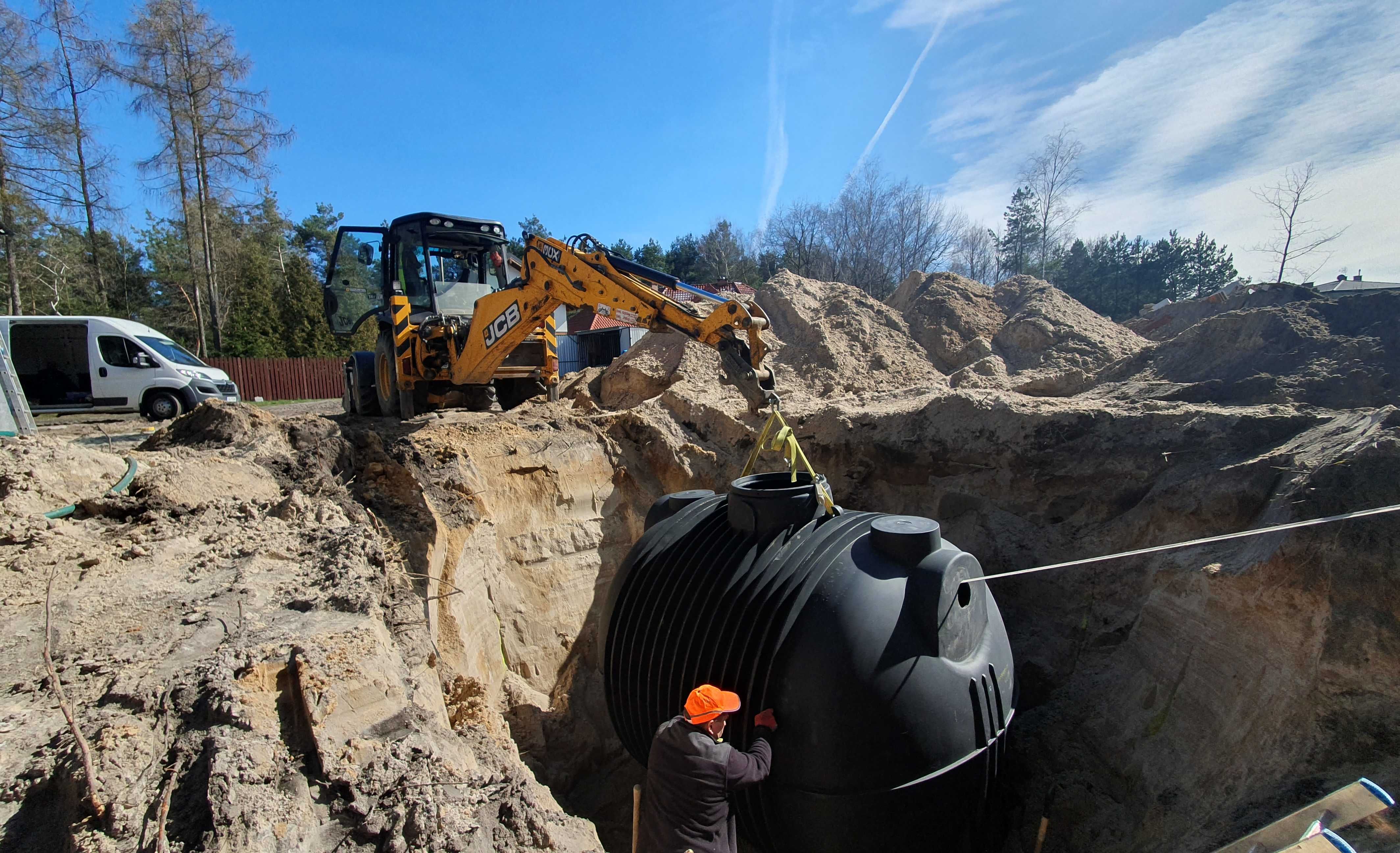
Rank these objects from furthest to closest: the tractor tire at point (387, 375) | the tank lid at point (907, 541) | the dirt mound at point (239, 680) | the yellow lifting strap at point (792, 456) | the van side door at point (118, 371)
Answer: the van side door at point (118, 371)
the tractor tire at point (387, 375)
the yellow lifting strap at point (792, 456)
the tank lid at point (907, 541)
the dirt mound at point (239, 680)

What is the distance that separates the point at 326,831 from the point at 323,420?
4.98m

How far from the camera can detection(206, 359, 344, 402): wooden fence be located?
885 inches

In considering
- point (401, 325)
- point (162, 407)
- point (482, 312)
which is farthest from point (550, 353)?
point (162, 407)

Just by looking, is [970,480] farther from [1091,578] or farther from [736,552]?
[736,552]

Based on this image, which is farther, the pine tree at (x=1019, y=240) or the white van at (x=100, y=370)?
the pine tree at (x=1019, y=240)

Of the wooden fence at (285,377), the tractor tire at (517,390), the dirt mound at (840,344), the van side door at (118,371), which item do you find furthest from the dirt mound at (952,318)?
the wooden fence at (285,377)

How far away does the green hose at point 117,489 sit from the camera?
3.94 m

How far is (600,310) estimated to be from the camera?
251 inches

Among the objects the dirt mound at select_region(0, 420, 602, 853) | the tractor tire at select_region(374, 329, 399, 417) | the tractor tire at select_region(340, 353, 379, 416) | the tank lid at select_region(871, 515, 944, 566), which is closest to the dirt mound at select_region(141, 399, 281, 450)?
the dirt mound at select_region(0, 420, 602, 853)

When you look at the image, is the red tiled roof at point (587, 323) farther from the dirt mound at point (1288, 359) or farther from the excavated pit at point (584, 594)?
the dirt mound at point (1288, 359)

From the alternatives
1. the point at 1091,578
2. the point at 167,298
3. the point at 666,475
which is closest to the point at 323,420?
the point at 666,475

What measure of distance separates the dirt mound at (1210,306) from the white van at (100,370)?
1607cm

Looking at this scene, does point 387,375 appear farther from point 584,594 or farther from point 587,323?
point 587,323

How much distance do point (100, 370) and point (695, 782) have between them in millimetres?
14548
